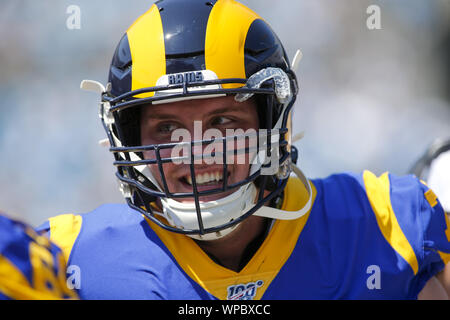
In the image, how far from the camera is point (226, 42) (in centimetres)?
131

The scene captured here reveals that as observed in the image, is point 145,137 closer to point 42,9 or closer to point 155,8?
point 155,8

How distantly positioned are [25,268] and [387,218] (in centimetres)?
98

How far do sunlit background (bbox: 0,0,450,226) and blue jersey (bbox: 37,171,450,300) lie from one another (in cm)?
193

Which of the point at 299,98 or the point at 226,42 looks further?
the point at 299,98

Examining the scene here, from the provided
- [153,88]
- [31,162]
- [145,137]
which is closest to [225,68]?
[153,88]

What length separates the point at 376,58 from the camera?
4.10 meters

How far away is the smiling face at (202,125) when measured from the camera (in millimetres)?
1284

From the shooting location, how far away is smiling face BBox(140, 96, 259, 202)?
128 cm

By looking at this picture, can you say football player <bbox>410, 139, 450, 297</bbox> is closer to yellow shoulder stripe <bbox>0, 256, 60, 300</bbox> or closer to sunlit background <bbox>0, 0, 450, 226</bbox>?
sunlit background <bbox>0, 0, 450, 226</bbox>

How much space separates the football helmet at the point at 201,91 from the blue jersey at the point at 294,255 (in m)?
0.09

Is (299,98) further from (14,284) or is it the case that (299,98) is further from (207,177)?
(14,284)

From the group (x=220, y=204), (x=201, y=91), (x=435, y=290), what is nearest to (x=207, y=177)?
(x=220, y=204)

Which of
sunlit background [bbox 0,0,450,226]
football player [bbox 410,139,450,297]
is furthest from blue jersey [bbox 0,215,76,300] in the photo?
sunlit background [bbox 0,0,450,226]

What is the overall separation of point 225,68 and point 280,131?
0.75 ft
